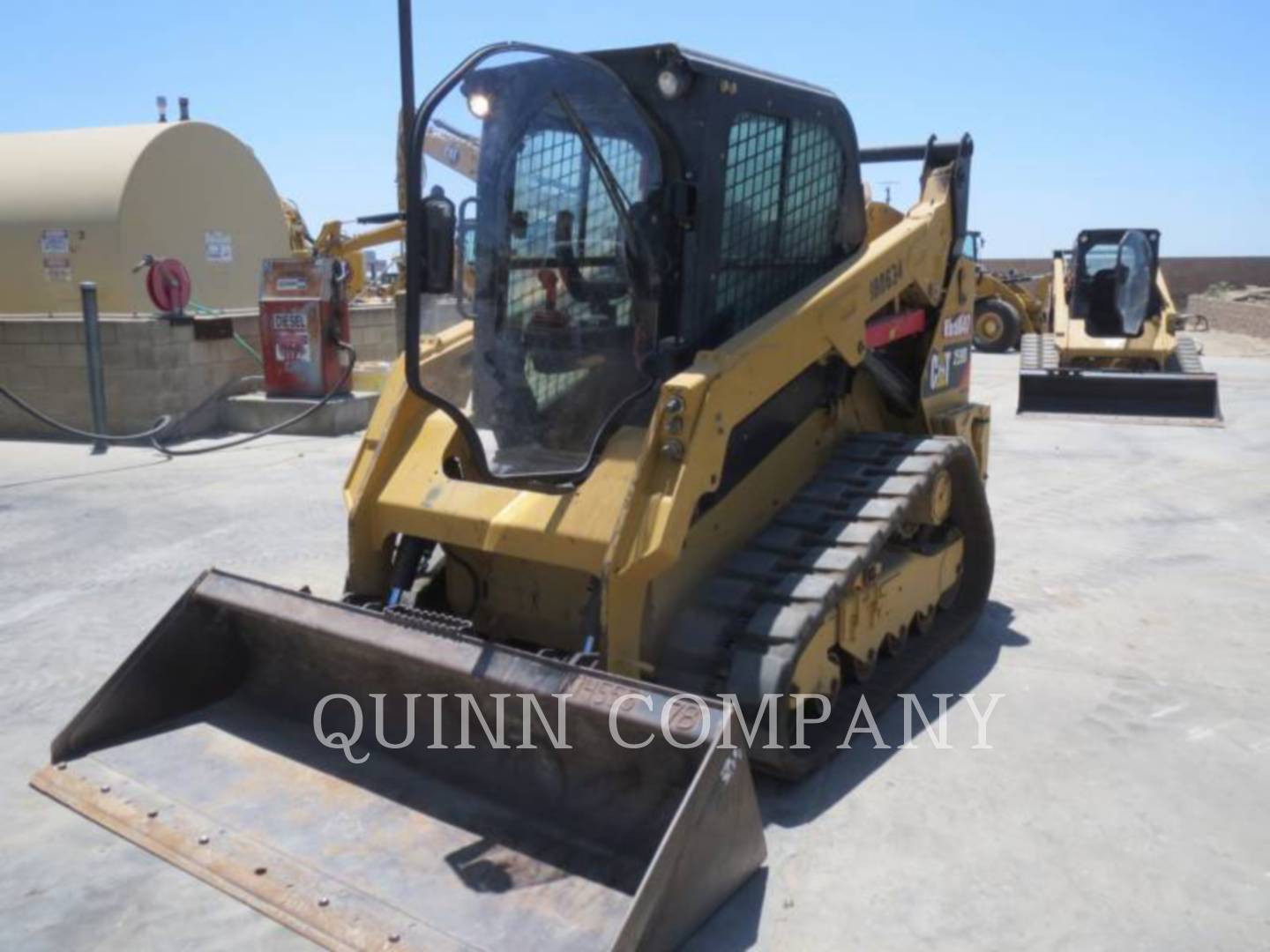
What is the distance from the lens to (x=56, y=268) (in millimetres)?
13469

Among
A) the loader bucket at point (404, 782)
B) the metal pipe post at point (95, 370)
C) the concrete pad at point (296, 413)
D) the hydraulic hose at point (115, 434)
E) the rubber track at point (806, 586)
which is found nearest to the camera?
the loader bucket at point (404, 782)

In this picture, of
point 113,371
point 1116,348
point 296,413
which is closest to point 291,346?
point 296,413

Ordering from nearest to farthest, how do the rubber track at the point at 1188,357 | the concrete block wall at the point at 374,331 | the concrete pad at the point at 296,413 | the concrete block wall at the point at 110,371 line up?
the concrete block wall at the point at 110,371
the concrete pad at the point at 296,413
the concrete block wall at the point at 374,331
the rubber track at the point at 1188,357

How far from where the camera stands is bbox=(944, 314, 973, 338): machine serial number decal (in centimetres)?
533

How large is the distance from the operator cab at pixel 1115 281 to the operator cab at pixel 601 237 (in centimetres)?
1104

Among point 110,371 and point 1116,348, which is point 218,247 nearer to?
point 110,371

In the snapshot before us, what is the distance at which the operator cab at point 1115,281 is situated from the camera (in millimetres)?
13930

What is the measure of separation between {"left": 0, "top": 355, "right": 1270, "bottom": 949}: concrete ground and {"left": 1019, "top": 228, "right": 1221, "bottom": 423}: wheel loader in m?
4.24

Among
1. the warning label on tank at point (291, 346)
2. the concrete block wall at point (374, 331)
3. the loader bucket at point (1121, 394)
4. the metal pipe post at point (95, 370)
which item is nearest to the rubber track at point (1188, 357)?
the loader bucket at point (1121, 394)

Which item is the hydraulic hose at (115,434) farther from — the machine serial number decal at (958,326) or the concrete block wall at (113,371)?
the machine serial number decal at (958,326)

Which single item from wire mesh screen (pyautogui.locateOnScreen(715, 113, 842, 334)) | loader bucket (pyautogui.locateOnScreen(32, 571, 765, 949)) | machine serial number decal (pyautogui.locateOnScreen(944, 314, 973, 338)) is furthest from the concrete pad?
wire mesh screen (pyautogui.locateOnScreen(715, 113, 842, 334))

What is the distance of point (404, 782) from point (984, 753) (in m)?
1.99

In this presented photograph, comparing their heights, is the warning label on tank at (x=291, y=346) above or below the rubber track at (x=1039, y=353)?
above

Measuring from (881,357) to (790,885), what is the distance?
278 centimetres
